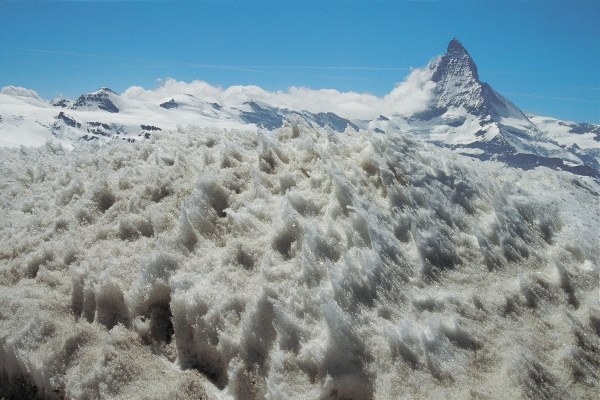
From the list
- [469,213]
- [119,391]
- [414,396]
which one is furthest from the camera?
[469,213]

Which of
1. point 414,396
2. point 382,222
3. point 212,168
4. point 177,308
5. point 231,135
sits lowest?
point 414,396

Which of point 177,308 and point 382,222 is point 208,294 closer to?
point 177,308

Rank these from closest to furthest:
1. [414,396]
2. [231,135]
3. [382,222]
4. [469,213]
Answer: [414,396]
[382,222]
[469,213]
[231,135]

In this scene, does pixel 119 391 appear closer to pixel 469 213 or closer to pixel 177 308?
pixel 177 308

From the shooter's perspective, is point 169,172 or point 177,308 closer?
point 177,308

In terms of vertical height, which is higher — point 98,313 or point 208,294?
point 208,294

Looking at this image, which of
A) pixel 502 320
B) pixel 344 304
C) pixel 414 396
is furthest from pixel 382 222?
pixel 414 396

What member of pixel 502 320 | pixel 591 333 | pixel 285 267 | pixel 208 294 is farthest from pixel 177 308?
pixel 591 333
